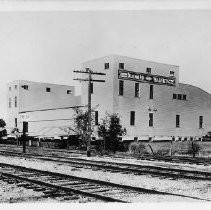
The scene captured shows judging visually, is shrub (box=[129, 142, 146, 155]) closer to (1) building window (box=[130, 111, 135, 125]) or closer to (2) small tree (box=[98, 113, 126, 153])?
(2) small tree (box=[98, 113, 126, 153])

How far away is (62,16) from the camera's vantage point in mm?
11891

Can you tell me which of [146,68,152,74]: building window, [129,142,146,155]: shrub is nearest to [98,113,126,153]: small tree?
[129,142,146,155]: shrub

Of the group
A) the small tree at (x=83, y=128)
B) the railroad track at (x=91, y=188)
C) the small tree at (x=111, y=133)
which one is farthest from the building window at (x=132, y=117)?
the railroad track at (x=91, y=188)

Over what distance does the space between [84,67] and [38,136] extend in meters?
11.3

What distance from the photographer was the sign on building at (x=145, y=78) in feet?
126

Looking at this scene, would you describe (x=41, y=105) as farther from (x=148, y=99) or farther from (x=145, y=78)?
(x=145, y=78)

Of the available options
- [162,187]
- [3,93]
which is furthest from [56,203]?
[3,93]

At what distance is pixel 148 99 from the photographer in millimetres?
41094

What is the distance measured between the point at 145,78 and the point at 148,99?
226cm

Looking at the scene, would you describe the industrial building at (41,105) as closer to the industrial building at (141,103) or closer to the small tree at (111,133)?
the industrial building at (141,103)

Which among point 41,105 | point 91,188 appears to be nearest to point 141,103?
point 41,105

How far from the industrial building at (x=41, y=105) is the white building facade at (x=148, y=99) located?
23.3 ft

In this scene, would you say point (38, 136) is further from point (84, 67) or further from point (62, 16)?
point (62, 16)

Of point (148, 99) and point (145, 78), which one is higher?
point (145, 78)
